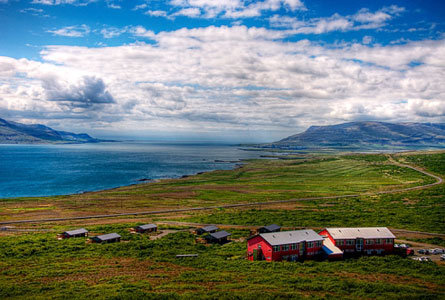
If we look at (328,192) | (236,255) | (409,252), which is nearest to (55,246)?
(236,255)

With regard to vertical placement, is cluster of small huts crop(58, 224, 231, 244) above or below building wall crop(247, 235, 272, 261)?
below

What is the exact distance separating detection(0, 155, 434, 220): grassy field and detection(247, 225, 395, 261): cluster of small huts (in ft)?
170

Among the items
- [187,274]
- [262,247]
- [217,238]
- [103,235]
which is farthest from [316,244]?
[103,235]

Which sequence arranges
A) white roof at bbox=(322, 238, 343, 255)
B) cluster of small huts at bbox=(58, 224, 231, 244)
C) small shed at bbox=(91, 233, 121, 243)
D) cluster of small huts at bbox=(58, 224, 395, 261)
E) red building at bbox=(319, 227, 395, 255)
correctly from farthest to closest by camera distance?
cluster of small huts at bbox=(58, 224, 231, 244) → small shed at bbox=(91, 233, 121, 243) → red building at bbox=(319, 227, 395, 255) → white roof at bbox=(322, 238, 343, 255) → cluster of small huts at bbox=(58, 224, 395, 261)

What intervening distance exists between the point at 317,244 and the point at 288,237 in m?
5.01

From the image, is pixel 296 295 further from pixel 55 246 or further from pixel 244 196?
pixel 244 196

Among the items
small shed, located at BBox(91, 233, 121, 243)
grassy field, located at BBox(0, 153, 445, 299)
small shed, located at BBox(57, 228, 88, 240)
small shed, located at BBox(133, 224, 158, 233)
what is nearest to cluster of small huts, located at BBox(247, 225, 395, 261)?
grassy field, located at BBox(0, 153, 445, 299)

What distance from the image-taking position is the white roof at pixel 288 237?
148 ft

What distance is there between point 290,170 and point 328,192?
7649 centimetres

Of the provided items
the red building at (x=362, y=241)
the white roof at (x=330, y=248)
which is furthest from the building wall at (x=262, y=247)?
the red building at (x=362, y=241)

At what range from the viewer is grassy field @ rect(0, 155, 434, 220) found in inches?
3533

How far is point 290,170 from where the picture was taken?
192 metres

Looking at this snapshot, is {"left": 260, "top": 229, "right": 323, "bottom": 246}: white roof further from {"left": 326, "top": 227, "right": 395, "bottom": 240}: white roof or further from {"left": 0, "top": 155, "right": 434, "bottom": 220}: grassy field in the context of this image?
{"left": 0, "top": 155, "right": 434, "bottom": 220}: grassy field

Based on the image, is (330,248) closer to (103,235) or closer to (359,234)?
(359,234)
